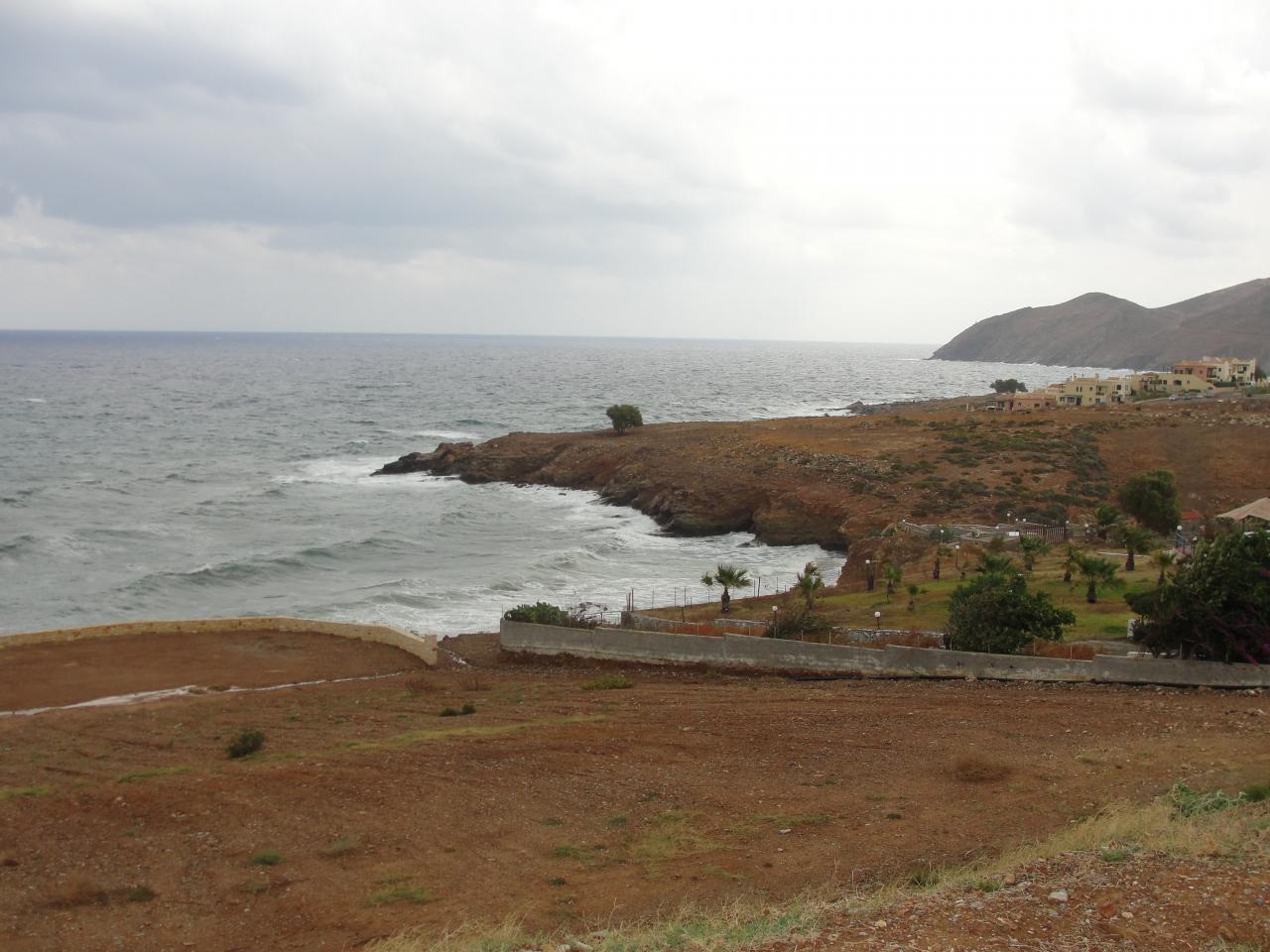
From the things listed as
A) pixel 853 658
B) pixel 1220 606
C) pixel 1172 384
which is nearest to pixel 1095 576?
pixel 1220 606

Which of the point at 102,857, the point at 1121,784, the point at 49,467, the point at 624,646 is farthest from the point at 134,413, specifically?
the point at 1121,784

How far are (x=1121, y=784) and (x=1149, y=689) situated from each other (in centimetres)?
701

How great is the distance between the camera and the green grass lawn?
27797 millimetres

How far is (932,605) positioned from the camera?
30938 mm

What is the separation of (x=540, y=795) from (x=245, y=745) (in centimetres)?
707

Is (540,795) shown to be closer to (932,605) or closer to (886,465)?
(932,605)

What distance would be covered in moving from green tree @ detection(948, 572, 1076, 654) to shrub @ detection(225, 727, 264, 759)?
1735cm

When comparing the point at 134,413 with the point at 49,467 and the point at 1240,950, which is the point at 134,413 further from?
the point at 1240,950

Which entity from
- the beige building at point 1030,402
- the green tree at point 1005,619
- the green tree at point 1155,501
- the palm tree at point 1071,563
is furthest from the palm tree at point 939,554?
the beige building at point 1030,402

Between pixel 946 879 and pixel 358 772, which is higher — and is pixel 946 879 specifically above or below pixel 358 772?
above

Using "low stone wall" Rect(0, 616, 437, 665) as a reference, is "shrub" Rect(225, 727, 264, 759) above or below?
above

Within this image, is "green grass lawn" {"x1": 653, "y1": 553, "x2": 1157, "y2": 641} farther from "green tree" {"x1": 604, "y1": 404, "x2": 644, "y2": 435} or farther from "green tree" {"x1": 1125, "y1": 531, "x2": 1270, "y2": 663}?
"green tree" {"x1": 604, "y1": 404, "x2": 644, "y2": 435}

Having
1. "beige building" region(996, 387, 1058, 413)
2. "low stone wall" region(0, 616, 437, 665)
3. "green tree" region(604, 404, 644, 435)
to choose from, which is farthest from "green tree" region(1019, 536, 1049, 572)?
"beige building" region(996, 387, 1058, 413)

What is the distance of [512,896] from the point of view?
A: 13930 mm
